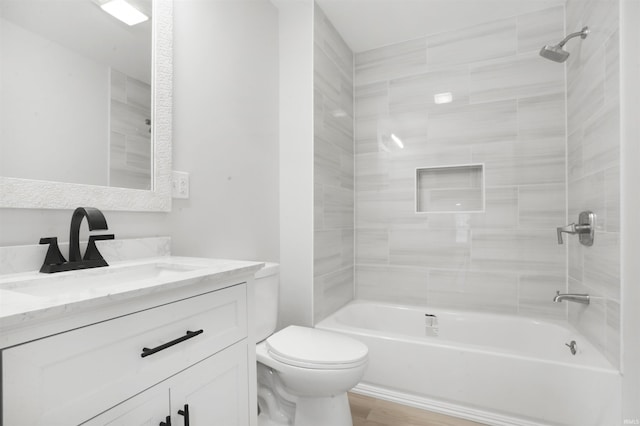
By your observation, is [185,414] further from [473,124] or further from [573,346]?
[473,124]

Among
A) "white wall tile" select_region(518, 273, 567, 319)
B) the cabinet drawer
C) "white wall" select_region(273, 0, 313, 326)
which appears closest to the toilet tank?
"white wall" select_region(273, 0, 313, 326)

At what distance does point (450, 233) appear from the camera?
2422 millimetres

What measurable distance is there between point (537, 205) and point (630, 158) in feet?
2.83

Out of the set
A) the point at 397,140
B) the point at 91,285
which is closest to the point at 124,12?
the point at 91,285

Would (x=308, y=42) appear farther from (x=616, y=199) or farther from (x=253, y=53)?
(x=616, y=199)

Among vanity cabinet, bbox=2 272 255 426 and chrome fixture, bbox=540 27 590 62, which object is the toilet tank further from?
chrome fixture, bbox=540 27 590 62

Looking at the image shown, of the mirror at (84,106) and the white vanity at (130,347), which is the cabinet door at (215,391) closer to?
the white vanity at (130,347)

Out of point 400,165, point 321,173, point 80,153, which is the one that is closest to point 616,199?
point 400,165

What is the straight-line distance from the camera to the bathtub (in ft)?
4.93

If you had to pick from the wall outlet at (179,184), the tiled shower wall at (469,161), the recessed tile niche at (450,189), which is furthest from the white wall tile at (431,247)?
the wall outlet at (179,184)

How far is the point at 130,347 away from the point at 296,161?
1.61 metres

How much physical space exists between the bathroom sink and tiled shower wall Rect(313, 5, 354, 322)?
1133 mm

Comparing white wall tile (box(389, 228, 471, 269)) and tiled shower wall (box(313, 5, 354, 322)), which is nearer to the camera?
tiled shower wall (box(313, 5, 354, 322))

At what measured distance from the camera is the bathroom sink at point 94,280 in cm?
74
